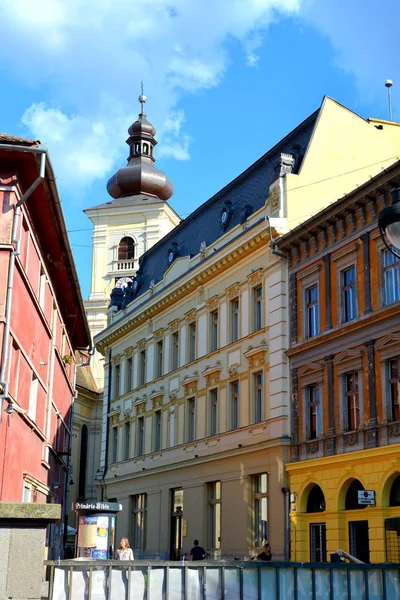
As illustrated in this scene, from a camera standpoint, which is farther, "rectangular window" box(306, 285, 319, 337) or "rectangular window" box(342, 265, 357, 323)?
"rectangular window" box(306, 285, 319, 337)

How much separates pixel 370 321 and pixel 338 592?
16.4m

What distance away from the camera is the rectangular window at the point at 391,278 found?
25.1 meters

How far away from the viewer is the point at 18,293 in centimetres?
1747

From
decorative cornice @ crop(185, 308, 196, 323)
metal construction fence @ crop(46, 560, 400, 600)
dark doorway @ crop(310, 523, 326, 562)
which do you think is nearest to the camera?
metal construction fence @ crop(46, 560, 400, 600)

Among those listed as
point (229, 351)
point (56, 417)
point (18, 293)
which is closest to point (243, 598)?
point (18, 293)

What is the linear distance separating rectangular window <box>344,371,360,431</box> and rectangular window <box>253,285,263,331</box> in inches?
243

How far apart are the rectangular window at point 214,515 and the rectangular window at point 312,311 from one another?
27.0 feet

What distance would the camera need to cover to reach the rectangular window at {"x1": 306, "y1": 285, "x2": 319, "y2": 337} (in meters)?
29.1

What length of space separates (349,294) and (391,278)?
224 cm

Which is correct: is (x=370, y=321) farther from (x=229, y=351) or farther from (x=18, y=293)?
(x=18, y=293)

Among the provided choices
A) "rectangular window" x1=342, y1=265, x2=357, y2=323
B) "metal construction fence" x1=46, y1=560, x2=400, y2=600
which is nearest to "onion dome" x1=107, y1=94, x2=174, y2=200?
"rectangular window" x1=342, y1=265, x2=357, y2=323

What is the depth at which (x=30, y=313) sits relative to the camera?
19.4m

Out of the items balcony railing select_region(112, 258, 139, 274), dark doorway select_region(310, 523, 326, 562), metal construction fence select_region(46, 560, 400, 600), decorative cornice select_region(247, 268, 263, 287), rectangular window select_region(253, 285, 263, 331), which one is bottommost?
metal construction fence select_region(46, 560, 400, 600)

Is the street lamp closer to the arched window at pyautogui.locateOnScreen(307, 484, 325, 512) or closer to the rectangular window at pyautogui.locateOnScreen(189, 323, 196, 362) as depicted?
the arched window at pyautogui.locateOnScreen(307, 484, 325, 512)
